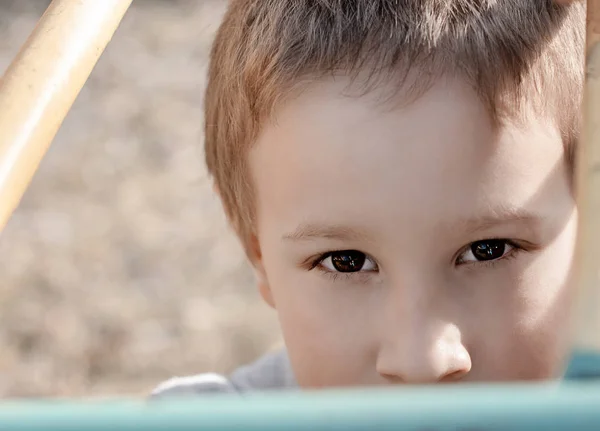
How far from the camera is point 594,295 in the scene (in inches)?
16.9

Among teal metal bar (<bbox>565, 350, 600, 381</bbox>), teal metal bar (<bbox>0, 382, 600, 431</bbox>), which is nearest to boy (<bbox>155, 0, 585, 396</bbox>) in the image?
teal metal bar (<bbox>565, 350, 600, 381</bbox>)

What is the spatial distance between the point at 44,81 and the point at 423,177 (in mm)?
277

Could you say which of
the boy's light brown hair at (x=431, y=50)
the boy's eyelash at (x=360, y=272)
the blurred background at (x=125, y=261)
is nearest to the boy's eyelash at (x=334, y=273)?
the boy's eyelash at (x=360, y=272)

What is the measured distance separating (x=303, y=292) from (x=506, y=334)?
17 centimetres

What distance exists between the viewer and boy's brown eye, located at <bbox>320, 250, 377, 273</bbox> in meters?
0.74

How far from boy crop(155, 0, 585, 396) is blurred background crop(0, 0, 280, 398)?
1071mm

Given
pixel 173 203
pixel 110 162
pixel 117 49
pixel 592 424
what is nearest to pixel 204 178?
pixel 173 203

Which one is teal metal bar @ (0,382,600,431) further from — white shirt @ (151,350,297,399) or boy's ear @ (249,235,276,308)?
white shirt @ (151,350,297,399)

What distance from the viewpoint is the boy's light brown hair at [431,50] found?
0.70 meters

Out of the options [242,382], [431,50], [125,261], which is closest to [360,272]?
[431,50]

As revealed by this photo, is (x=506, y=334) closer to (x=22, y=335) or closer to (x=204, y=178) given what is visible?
(x=22, y=335)

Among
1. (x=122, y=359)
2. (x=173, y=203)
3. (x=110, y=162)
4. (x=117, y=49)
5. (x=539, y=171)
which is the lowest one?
(x=539, y=171)

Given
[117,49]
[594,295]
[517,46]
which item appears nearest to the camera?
[594,295]

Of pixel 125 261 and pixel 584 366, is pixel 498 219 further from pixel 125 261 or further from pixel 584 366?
pixel 125 261
